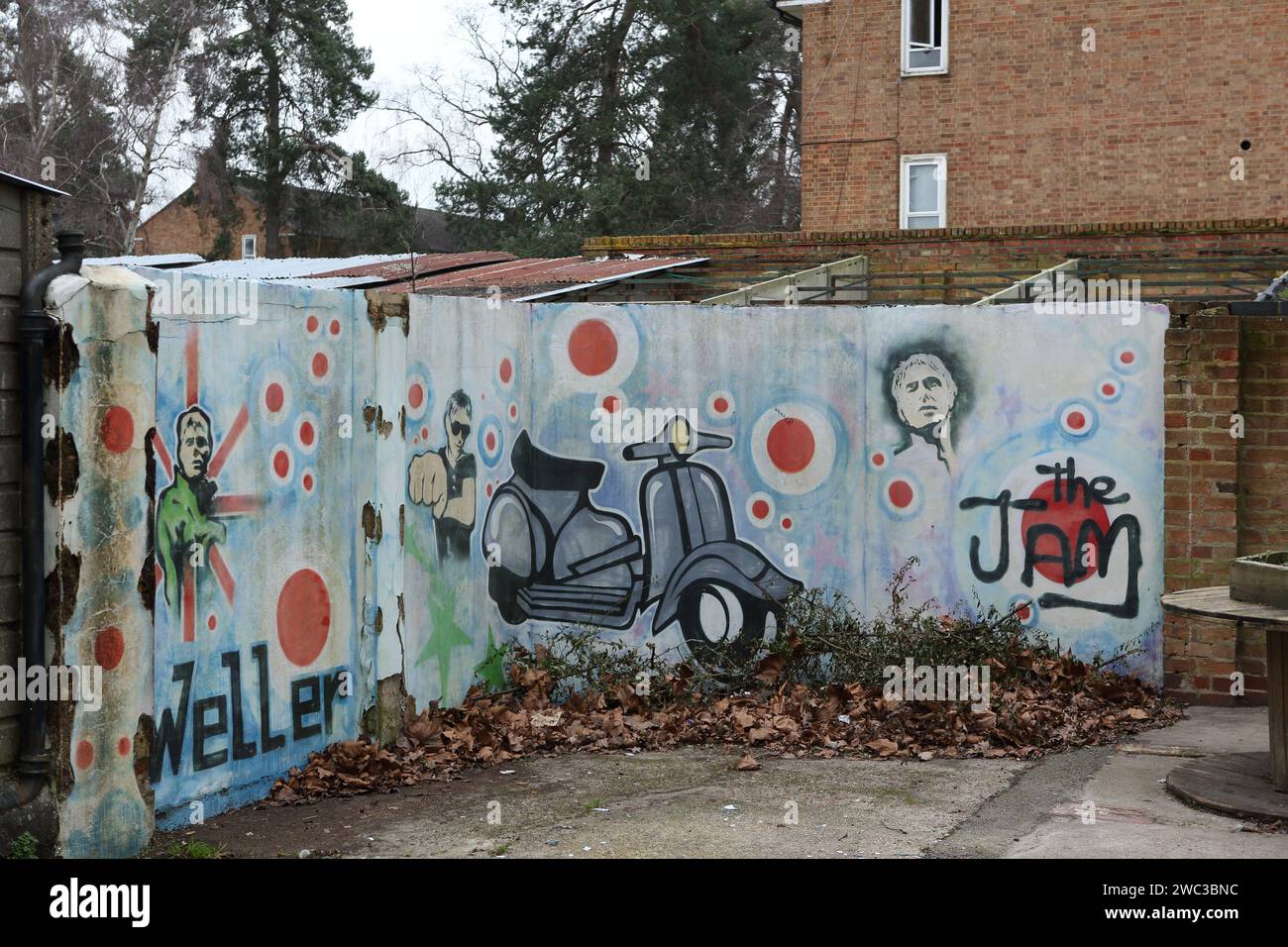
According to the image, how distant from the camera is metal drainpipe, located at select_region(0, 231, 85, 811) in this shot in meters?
5.38

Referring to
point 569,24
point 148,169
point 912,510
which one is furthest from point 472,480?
point 148,169

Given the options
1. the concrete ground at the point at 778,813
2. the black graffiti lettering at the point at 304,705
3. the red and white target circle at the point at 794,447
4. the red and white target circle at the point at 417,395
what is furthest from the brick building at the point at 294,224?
the concrete ground at the point at 778,813

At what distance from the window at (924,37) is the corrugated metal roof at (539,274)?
748 cm

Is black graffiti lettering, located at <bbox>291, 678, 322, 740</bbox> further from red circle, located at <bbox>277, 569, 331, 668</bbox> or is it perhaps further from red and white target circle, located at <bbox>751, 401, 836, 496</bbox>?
red and white target circle, located at <bbox>751, 401, 836, 496</bbox>

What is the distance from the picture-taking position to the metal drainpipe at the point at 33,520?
5.38 m

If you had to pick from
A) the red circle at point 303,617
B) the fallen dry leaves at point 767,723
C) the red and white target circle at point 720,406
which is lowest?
the fallen dry leaves at point 767,723

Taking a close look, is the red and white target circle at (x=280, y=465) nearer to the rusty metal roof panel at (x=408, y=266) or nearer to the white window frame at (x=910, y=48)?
the rusty metal roof panel at (x=408, y=266)

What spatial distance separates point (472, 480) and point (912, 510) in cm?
282

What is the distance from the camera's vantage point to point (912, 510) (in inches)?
351

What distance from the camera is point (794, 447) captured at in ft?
29.7

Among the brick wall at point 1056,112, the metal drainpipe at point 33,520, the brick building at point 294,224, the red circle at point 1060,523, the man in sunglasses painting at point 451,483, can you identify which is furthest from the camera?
the brick building at point 294,224

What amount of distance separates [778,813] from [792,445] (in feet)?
10.4

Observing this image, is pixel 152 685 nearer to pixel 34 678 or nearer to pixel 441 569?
pixel 34 678

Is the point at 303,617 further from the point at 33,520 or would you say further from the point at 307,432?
the point at 33,520
